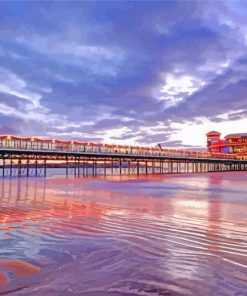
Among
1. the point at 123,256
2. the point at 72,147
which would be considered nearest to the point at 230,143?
the point at 72,147

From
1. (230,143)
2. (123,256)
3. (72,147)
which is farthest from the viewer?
(230,143)

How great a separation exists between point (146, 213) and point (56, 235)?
360 cm

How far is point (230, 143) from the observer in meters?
117

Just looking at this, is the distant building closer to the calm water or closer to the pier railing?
the pier railing

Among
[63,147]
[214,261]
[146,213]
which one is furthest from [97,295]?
[63,147]

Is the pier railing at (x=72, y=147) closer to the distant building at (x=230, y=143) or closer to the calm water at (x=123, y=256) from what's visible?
the calm water at (x=123, y=256)

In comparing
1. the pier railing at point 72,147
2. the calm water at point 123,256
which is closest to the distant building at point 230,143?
the pier railing at point 72,147

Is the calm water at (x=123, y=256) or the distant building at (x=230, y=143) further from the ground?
the distant building at (x=230, y=143)

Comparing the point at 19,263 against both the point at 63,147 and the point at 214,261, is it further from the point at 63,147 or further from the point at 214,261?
the point at 63,147

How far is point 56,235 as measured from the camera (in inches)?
242

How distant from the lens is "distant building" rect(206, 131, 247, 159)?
112 metres

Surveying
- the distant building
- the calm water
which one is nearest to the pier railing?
the calm water

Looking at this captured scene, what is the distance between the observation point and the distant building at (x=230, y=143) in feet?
367

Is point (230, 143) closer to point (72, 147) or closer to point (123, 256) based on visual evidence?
point (72, 147)
